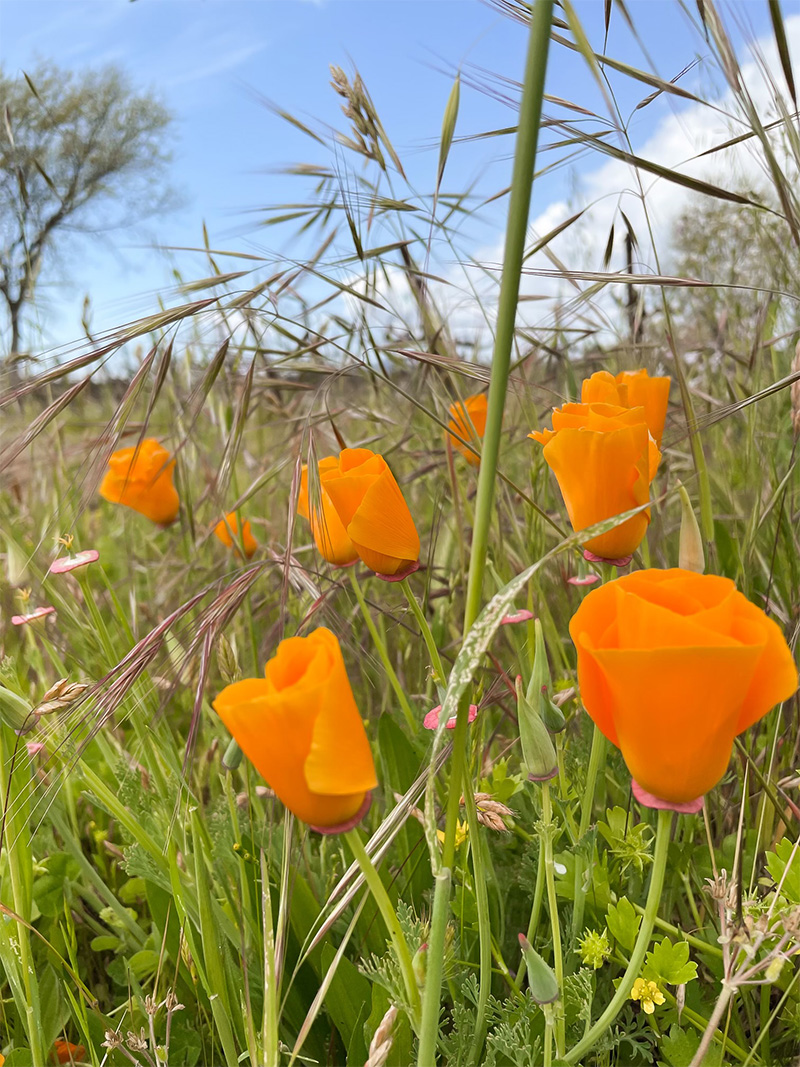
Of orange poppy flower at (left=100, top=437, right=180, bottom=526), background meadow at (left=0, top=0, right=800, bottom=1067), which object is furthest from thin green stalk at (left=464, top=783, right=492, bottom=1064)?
orange poppy flower at (left=100, top=437, right=180, bottom=526)

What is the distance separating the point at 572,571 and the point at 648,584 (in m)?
0.71

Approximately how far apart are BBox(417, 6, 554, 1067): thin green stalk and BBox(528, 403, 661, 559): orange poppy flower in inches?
9.0

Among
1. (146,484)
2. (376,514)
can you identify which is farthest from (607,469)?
(146,484)

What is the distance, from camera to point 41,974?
2.82 ft

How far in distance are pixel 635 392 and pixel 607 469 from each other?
248 millimetres

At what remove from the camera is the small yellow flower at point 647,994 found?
63cm

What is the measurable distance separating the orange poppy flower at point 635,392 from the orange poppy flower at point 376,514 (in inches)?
9.4

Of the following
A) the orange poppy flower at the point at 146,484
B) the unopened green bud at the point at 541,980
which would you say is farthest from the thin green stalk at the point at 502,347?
the orange poppy flower at the point at 146,484

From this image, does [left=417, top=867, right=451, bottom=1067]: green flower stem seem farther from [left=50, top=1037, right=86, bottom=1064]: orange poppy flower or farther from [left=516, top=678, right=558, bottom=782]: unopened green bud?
[left=50, top=1037, right=86, bottom=1064]: orange poppy flower

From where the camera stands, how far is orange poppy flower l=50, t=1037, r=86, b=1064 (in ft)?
2.60

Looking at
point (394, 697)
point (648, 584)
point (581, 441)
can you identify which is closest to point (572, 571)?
point (394, 697)

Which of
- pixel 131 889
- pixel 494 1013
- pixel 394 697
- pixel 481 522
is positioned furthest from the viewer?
pixel 394 697

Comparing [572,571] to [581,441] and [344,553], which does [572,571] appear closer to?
[344,553]

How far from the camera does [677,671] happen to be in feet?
1.31
